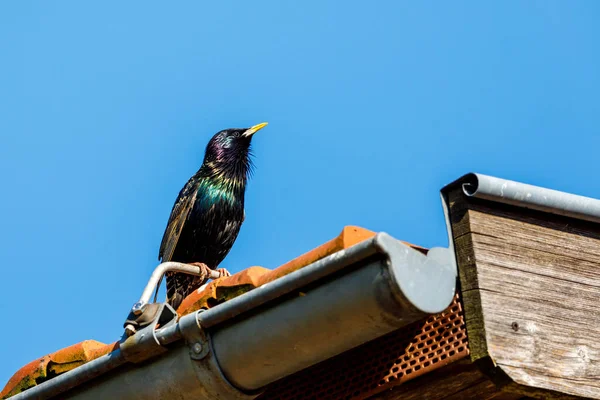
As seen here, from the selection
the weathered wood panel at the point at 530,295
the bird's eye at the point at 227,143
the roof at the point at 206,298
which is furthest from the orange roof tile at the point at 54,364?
the bird's eye at the point at 227,143

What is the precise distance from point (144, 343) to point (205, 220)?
4.29m

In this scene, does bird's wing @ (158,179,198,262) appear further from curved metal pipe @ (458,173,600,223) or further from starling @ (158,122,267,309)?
curved metal pipe @ (458,173,600,223)

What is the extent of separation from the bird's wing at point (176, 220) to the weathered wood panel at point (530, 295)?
14.1 ft

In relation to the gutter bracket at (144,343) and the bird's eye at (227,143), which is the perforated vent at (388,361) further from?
the bird's eye at (227,143)

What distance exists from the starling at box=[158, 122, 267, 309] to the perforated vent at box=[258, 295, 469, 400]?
392 cm

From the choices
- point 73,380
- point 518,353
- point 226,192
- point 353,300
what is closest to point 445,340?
point 518,353

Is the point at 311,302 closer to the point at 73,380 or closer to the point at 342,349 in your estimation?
the point at 342,349

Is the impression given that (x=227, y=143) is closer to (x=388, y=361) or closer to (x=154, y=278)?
(x=154, y=278)

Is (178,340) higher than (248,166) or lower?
lower

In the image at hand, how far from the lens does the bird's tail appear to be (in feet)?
21.8

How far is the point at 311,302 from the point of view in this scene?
8.11 ft

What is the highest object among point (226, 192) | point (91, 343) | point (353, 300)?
point (226, 192)

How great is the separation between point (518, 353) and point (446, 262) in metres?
0.27

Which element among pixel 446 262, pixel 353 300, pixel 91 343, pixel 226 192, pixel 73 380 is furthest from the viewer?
pixel 226 192
